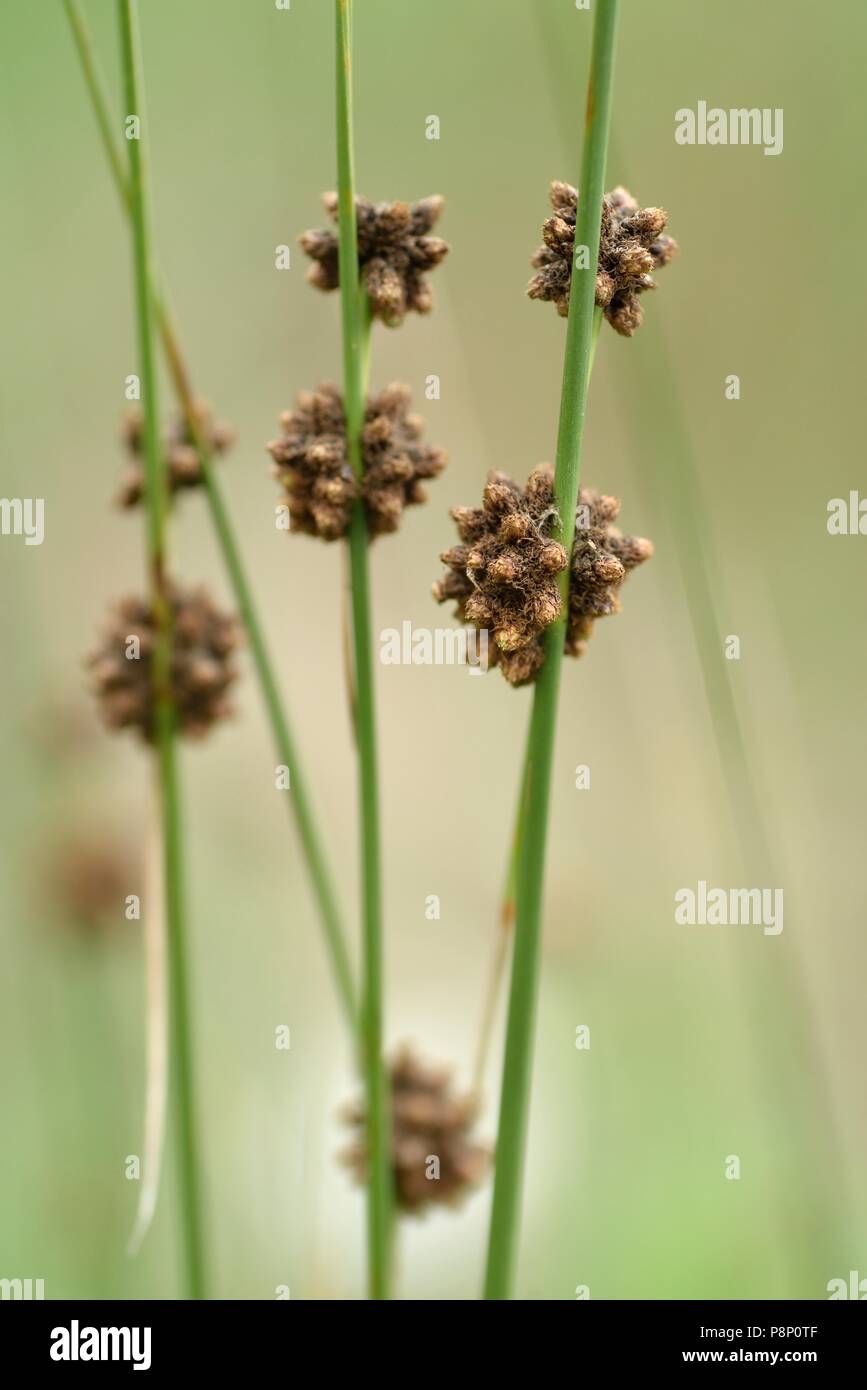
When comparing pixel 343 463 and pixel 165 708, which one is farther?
pixel 165 708

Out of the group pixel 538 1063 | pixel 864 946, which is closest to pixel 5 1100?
pixel 538 1063

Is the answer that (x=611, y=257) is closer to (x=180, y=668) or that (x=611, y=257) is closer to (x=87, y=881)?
(x=180, y=668)

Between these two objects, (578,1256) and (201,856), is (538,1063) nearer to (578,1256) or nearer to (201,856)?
(578,1256)

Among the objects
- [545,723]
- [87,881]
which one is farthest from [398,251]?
[87,881]

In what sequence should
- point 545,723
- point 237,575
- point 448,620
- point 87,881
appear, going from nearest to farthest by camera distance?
point 545,723, point 237,575, point 87,881, point 448,620

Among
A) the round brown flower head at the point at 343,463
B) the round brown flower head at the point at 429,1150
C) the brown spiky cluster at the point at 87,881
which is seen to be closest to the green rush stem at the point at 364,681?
the round brown flower head at the point at 343,463

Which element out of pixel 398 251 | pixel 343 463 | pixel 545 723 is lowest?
pixel 545 723

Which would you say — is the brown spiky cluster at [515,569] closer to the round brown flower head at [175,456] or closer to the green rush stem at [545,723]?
the green rush stem at [545,723]
